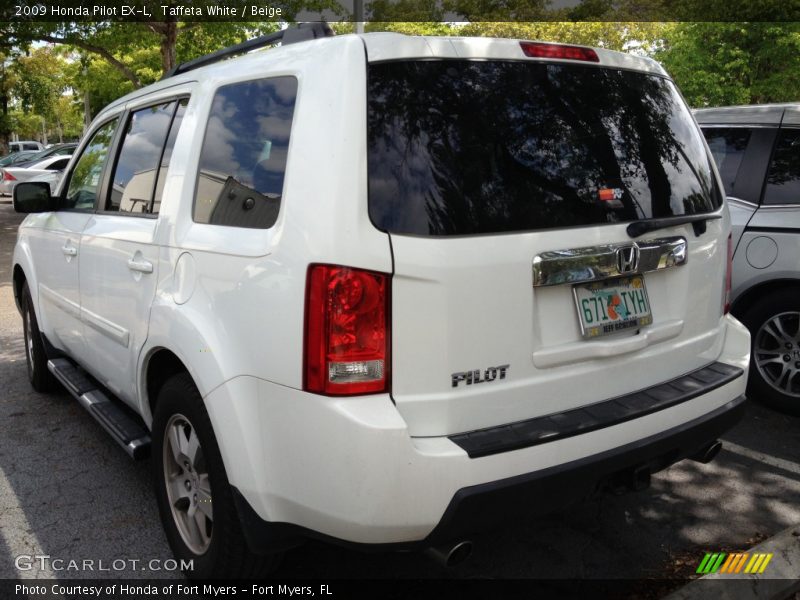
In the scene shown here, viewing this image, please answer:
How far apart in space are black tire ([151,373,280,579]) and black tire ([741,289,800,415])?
358 centimetres

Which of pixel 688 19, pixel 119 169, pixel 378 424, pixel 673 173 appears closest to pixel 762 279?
pixel 673 173

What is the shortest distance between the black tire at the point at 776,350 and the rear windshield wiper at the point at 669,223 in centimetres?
211

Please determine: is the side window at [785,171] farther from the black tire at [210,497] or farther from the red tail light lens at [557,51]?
the black tire at [210,497]

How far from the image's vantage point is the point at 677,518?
344 centimetres

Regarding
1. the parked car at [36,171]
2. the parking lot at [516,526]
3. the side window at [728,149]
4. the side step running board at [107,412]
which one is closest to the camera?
the parking lot at [516,526]

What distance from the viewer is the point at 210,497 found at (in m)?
2.67

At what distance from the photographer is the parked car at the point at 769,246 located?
465 centimetres

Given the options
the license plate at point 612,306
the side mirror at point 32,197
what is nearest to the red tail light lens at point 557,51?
the license plate at point 612,306

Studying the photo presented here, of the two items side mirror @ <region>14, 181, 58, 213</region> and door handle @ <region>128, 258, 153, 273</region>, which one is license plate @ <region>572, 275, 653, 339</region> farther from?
side mirror @ <region>14, 181, 58, 213</region>

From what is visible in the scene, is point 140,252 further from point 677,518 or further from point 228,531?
point 677,518

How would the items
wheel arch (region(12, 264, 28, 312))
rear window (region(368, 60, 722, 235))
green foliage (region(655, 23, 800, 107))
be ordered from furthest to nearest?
1. green foliage (region(655, 23, 800, 107))
2. wheel arch (region(12, 264, 28, 312))
3. rear window (region(368, 60, 722, 235))

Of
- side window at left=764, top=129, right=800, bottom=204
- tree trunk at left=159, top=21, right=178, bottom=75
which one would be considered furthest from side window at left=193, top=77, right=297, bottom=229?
tree trunk at left=159, top=21, right=178, bottom=75

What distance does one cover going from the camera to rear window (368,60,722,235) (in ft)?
7.18

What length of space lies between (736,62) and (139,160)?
16485 millimetres
